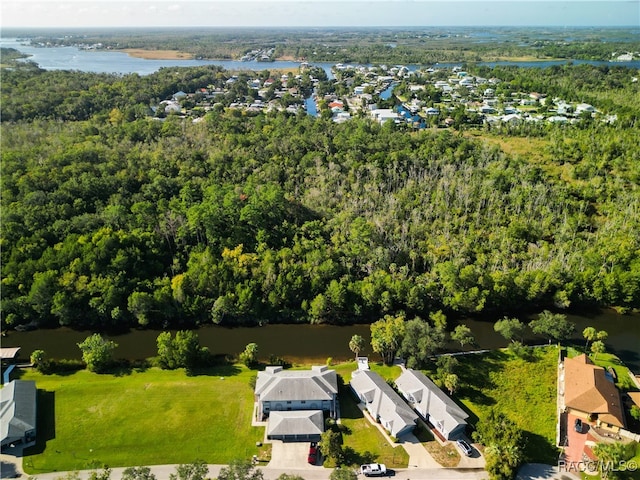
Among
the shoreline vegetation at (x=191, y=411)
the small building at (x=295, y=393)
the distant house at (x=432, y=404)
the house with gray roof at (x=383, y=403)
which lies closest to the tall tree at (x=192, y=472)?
the shoreline vegetation at (x=191, y=411)

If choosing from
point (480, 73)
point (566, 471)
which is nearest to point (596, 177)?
point (566, 471)

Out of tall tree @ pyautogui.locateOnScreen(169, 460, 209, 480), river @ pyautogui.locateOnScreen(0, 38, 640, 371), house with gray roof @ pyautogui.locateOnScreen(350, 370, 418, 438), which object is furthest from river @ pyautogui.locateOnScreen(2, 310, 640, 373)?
tall tree @ pyautogui.locateOnScreen(169, 460, 209, 480)

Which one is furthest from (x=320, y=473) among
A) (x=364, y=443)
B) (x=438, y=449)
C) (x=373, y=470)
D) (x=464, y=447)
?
(x=464, y=447)

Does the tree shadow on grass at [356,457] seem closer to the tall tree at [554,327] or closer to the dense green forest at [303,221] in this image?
the dense green forest at [303,221]

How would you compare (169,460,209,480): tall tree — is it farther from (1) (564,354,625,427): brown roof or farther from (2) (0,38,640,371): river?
(1) (564,354,625,427): brown roof

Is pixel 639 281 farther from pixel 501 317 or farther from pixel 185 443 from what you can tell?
pixel 185 443

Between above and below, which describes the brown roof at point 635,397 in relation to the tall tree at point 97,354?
below
